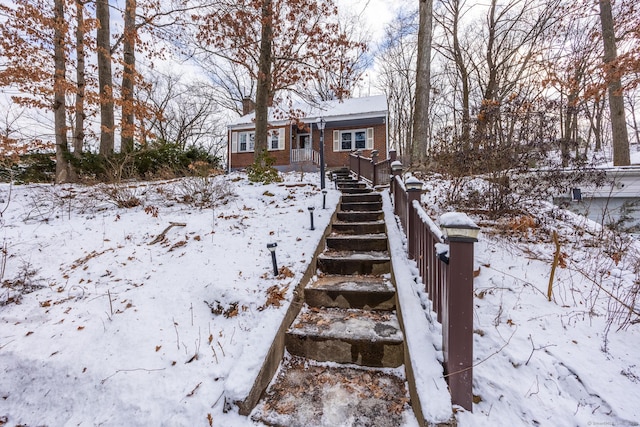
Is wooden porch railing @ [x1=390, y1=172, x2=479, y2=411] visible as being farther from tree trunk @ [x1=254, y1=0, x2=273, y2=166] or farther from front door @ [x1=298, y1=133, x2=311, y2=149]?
front door @ [x1=298, y1=133, x2=311, y2=149]

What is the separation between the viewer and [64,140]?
30.5 feet

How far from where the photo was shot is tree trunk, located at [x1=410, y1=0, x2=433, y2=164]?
30.1 ft

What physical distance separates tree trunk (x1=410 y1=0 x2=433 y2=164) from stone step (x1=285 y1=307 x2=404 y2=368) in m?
7.36

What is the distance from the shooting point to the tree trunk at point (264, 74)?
868 cm

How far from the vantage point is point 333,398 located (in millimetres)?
2156

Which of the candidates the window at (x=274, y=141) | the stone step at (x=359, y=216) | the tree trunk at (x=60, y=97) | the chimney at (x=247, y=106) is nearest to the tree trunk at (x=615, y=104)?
the stone step at (x=359, y=216)

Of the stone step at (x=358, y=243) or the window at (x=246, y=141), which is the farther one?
the window at (x=246, y=141)

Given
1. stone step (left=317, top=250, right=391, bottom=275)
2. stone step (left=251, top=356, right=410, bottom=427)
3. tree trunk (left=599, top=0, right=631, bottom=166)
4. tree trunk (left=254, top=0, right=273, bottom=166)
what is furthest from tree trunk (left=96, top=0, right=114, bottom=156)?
tree trunk (left=599, top=0, right=631, bottom=166)

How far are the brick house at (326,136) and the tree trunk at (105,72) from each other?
6891mm

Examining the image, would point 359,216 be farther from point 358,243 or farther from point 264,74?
point 264,74

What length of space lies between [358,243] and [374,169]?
398cm

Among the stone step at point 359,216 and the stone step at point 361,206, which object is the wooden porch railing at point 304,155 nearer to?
the stone step at point 361,206

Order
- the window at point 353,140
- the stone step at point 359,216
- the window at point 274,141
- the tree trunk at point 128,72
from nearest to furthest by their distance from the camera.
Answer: the stone step at point 359,216 < the tree trunk at point 128,72 < the window at point 353,140 < the window at point 274,141

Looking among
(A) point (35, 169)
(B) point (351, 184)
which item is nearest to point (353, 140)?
(B) point (351, 184)
